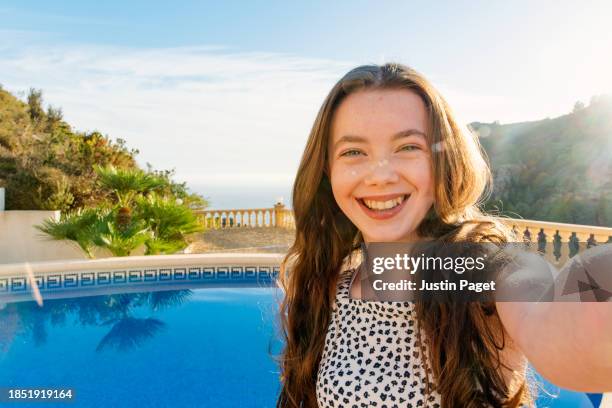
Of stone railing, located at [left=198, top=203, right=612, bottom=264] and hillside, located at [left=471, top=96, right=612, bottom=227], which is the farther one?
hillside, located at [left=471, top=96, right=612, bottom=227]

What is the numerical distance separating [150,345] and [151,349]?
0.47ft

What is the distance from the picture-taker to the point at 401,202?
1088 millimetres

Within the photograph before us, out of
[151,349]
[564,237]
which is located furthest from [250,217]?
[151,349]

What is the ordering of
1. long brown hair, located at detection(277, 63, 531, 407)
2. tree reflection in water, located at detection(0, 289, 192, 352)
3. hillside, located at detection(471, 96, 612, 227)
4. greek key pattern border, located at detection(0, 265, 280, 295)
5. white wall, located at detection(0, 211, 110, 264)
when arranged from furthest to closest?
hillside, located at detection(471, 96, 612, 227), white wall, located at detection(0, 211, 110, 264), greek key pattern border, located at detection(0, 265, 280, 295), tree reflection in water, located at detection(0, 289, 192, 352), long brown hair, located at detection(277, 63, 531, 407)

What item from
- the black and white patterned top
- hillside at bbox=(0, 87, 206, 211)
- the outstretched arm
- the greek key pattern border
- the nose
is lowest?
the greek key pattern border

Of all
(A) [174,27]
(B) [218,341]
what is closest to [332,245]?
(B) [218,341]

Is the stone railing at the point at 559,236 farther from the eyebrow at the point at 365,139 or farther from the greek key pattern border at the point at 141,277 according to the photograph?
the eyebrow at the point at 365,139

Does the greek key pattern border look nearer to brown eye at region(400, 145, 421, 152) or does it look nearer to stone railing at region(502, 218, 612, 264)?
stone railing at region(502, 218, 612, 264)

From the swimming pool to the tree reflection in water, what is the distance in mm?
13

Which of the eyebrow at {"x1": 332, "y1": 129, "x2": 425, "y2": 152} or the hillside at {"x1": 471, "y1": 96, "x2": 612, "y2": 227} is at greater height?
the hillside at {"x1": 471, "y1": 96, "x2": 612, "y2": 227}

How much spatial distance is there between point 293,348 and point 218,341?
4.18m

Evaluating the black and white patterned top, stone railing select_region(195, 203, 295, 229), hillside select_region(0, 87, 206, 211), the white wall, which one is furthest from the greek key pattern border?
the black and white patterned top

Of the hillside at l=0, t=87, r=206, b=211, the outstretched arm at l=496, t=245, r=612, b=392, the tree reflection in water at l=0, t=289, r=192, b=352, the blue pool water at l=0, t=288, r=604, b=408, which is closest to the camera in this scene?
the outstretched arm at l=496, t=245, r=612, b=392

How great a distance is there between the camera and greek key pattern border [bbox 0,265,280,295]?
730cm
